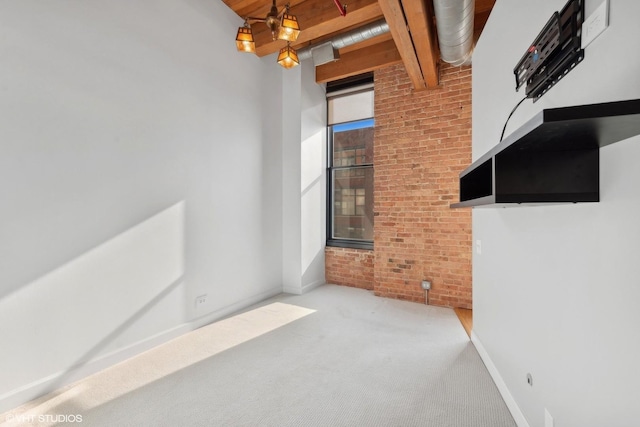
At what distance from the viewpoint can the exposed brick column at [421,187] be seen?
3762 millimetres

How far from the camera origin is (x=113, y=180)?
2457mm

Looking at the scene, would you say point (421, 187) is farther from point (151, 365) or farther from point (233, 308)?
point (151, 365)

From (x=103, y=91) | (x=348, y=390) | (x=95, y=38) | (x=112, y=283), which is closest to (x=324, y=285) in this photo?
(x=348, y=390)

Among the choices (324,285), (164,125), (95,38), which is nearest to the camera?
(95,38)

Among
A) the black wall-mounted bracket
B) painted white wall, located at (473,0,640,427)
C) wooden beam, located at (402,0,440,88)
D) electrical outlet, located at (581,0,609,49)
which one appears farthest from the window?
electrical outlet, located at (581,0,609,49)

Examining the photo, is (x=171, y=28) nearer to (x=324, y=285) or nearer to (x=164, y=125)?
(x=164, y=125)

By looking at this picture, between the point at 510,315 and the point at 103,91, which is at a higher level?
the point at 103,91

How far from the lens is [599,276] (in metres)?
1.06

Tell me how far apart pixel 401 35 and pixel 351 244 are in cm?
313

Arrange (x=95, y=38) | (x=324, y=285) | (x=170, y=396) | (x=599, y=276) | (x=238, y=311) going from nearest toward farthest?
(x=599, y=276) → (x=170, y=396) → (x=95, y=38) → (x=238, y=311) → (x=324, y=285)

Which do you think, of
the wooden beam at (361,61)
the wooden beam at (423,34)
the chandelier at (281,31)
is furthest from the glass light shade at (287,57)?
the wooden beam at (361,61)

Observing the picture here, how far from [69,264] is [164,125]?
1.50m

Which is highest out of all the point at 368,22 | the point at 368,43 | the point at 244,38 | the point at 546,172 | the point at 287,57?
the point at 368,43

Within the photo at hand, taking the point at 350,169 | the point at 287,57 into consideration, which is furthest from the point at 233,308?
Result: the point at 287,57
